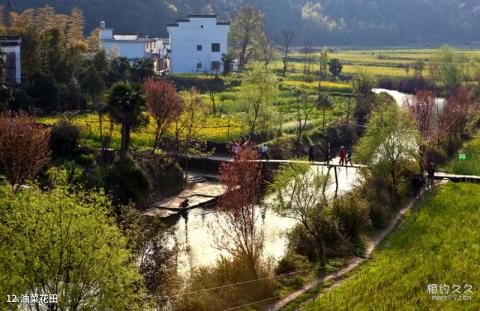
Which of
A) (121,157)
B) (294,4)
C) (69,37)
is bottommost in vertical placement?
(121,157)

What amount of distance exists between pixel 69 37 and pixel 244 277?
45847 millimetres

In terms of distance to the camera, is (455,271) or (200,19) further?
(200,19)

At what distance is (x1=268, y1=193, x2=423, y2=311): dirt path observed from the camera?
21.3 meters

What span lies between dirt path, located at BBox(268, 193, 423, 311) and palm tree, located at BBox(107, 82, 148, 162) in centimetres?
1166

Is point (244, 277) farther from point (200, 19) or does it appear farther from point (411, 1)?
point (411, 1)

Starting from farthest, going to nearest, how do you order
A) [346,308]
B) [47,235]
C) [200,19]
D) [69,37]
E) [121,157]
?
[200,19] < [69,37] < [121,157] < [346,308] < [47,235]

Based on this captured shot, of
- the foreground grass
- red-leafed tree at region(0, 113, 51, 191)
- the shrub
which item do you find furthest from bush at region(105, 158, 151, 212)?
the shrub

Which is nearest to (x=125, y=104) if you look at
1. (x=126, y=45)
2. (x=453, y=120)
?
(x=453, y=120)

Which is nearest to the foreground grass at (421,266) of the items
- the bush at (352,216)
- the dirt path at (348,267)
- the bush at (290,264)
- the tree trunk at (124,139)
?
the dirt path at (348,267)

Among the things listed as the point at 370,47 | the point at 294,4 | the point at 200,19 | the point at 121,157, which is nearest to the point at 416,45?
the point at 370,47

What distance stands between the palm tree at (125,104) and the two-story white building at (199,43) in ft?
129

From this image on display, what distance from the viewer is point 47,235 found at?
49.6 ft

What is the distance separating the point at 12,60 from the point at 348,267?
95.8 ft

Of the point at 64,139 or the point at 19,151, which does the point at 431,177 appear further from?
the point at 19,151
